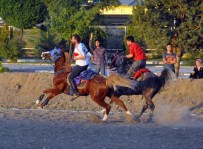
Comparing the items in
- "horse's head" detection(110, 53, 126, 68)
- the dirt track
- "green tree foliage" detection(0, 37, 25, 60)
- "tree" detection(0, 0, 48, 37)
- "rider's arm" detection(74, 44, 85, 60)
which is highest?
"rider's arm" detection(74, 44, 85, 60)

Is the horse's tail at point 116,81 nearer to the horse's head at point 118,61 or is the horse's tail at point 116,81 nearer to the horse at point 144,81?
the horse at point 144,81

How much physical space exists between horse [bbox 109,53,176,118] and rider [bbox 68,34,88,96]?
100cm

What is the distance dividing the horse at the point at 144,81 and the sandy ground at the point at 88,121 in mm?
705

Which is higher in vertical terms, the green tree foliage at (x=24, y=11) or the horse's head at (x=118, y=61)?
the horse's head at (x=118, y=61)

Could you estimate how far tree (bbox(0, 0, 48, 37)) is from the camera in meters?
59.8

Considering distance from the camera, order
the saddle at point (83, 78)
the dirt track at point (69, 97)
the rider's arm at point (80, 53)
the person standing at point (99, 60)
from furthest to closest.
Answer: the person standing at point (99, 60) < the dirt track at point (69, 97) < the saddle at point (83, 78) < the rider's arm at point (80, 53)

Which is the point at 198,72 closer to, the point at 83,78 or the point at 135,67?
the point at 135,67

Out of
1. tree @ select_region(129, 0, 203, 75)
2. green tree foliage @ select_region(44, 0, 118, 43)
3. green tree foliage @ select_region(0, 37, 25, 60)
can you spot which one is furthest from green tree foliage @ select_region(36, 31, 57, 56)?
tree @ select_region(129, 0, 203, 75)

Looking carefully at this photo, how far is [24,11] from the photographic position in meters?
60.9

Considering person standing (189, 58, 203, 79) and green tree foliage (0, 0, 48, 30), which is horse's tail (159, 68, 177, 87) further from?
green tree foliage (0, 0, 48, 30)

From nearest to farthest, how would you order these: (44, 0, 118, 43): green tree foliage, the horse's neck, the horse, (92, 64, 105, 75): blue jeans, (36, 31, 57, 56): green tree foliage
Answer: the horse → the horse's neck → (92, 64, 105, 75): blue jeans → (36, 31, 57, 56): green tree foliage → (44, 0, 118, 43): green tree foliage

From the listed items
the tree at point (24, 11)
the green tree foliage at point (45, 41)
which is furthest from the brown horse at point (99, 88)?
the tree at point (24, 11)

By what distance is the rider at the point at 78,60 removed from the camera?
18953 millimetres

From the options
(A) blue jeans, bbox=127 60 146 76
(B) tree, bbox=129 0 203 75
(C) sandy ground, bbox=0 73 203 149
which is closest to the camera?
(C) sandy ground, bbox=0 73 203 149
